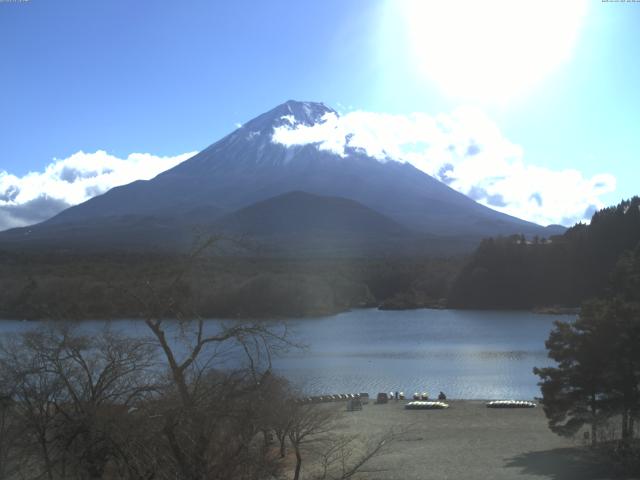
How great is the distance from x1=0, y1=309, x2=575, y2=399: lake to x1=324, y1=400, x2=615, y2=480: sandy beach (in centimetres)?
227

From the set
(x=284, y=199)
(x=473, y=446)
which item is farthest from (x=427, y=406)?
(x=284, y=199)

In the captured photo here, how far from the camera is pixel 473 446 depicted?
12156mm

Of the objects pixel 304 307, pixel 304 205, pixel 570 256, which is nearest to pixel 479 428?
pixel 304 307

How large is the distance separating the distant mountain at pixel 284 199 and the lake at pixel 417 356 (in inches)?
1218

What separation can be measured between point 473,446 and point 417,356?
49.9 ft

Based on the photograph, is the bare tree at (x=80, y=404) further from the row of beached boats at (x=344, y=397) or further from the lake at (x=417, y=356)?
the row of beached boats at (x=344, y=397)

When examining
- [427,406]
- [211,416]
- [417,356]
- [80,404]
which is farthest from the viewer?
[417,356]

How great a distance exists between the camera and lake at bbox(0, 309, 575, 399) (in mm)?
20516

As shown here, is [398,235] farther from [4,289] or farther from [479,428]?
[479,428]

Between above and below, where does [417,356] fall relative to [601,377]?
below

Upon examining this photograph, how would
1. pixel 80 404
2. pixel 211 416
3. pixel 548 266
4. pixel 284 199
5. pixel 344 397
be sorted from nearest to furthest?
1. pixel 211 416
2. pixel 80 404
3. pixel 344 397
4. pixel 548 266
5. pixel 284 199

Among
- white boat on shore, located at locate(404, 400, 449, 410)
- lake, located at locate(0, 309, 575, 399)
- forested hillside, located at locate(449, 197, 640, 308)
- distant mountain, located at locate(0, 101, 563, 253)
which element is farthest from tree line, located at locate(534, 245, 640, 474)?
distant mountain, located at locate(0, 101, 563, 253)

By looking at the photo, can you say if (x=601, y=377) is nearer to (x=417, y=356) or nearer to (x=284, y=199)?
(x=417, y=356)

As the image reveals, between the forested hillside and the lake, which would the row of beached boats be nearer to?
the lake
